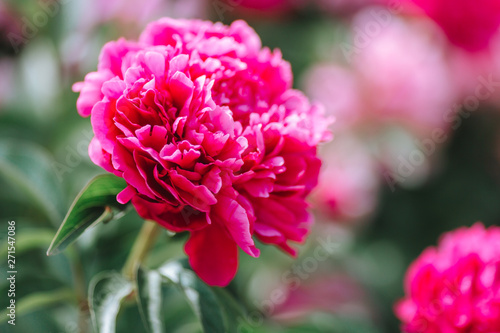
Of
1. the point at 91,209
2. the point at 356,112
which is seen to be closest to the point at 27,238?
the point at 91,209

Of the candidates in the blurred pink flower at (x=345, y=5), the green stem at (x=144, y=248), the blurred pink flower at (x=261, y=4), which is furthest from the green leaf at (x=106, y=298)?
the blurred pink flower at (x=345, y=5)

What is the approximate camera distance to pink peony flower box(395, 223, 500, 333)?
66cm

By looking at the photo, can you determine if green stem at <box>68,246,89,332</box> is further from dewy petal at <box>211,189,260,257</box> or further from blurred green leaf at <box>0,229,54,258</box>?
dewy petal at <box>211,189,260,257</box>

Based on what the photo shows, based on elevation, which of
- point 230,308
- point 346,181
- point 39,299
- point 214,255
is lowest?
point 346,181

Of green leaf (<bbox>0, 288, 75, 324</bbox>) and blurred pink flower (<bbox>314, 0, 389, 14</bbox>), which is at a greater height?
blurred pink flower (<bbox>314, 0, 389, 14</bbox>)

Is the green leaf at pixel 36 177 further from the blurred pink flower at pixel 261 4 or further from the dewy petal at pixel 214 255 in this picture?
the blurred pink flower at pixel 261 4

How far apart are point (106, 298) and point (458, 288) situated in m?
0.42

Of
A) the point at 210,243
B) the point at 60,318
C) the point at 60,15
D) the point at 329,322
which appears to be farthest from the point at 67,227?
the point at 60,15

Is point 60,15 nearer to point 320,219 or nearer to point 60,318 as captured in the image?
point 60,318

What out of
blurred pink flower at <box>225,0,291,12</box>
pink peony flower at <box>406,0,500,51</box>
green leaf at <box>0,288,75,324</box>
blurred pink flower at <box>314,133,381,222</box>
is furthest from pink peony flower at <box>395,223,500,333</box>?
blurred pink flower at <box>225,0,291,12</box>

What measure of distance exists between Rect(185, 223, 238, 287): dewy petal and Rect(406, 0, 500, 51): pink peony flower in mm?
997

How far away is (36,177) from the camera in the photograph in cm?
78

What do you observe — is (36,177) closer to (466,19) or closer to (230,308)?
(230,308)

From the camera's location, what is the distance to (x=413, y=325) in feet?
2.31
